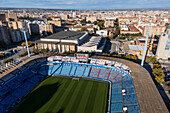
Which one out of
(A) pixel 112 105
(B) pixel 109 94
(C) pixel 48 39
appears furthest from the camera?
(C) pixel 48 39

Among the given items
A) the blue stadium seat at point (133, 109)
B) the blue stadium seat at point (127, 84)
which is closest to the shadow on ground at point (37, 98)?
the blue stadium seat at point (133, 109)

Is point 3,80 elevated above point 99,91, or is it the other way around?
point 3,80

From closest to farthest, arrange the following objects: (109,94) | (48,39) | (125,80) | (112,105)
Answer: (112,105)
(109,94)
(125,80)
(48,39)

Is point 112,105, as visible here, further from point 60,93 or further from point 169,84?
point 169,84

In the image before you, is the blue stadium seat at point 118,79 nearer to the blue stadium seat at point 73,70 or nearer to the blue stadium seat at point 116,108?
the blue stadium seat at point 116,108

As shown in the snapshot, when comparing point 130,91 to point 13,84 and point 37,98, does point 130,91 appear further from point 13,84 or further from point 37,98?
point 13,84

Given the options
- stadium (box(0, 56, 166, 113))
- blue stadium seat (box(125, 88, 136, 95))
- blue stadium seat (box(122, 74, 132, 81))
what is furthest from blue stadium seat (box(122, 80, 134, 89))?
→ blue stadium seat (box(122, 74, 132, 81))

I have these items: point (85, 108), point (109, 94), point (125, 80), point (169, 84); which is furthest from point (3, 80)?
point (169, 84)

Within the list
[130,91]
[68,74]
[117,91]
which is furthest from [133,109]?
[68,74]
